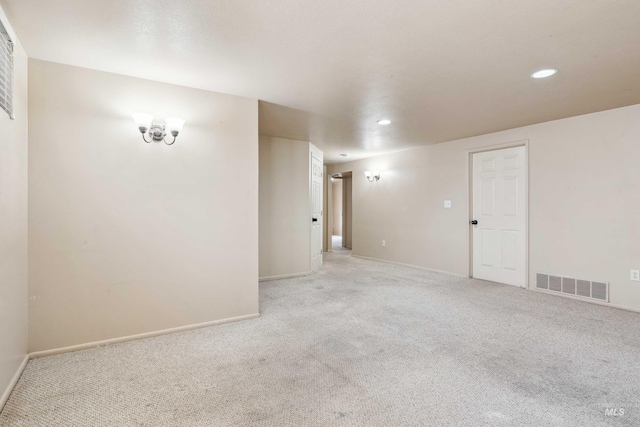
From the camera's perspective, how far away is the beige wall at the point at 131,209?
7.77 ft

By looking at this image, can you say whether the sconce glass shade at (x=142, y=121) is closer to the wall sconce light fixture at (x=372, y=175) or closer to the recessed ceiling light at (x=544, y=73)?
the recessed ceiling light at (x=544, y=73)

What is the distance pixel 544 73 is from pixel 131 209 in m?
3.81

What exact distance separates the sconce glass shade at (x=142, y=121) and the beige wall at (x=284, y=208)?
235cm

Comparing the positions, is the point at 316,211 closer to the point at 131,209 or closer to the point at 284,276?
the point at 284,276

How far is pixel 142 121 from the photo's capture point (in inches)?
99.1

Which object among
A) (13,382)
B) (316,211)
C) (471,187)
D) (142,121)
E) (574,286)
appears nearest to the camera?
(13,382)

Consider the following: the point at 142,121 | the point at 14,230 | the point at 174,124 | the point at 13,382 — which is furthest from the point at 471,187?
the point at 13,382

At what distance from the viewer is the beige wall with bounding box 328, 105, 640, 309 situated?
3428 mm

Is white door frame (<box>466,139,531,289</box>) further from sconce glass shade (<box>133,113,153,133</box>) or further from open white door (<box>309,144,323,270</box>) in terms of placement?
sconce glass shade (<box>133,113,153,133</box>)

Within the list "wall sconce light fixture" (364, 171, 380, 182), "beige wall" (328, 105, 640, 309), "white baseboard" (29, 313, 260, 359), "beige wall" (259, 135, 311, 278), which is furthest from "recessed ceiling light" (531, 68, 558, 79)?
"wall sconce light fixture" (364, 171, 380, 182)

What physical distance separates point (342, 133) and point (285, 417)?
12.6 ft

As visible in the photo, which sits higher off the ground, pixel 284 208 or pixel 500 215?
pixel 284 208

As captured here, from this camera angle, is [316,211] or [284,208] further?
[316,211]

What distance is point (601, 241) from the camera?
141 inches
